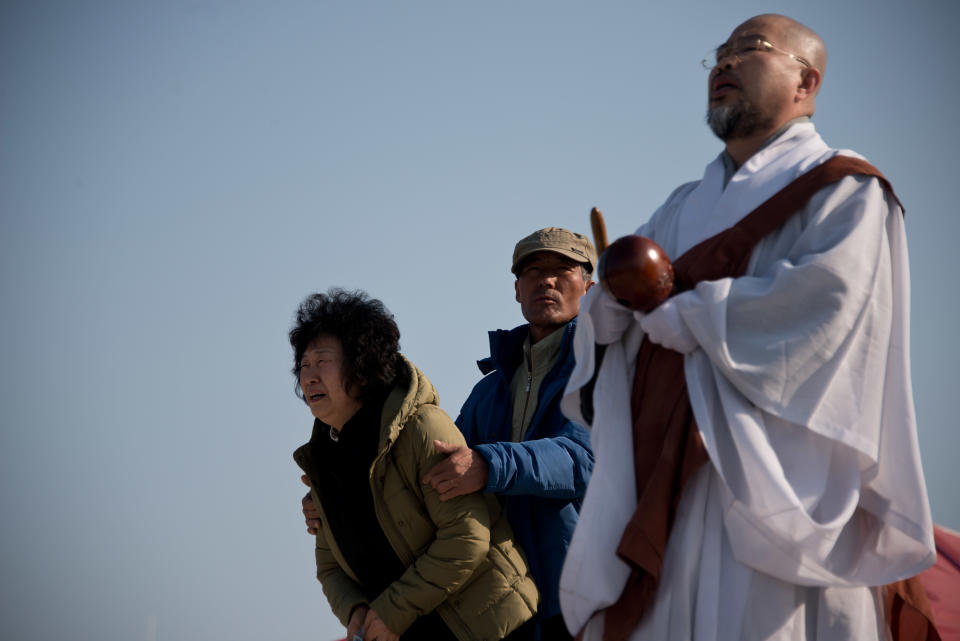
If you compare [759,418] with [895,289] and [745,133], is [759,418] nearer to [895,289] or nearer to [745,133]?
[895,289]

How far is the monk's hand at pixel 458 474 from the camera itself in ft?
12.9

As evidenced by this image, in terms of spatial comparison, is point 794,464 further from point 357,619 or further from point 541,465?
point 357,619

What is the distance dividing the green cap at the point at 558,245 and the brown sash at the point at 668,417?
4.70 ft

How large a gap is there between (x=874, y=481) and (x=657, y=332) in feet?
2.49

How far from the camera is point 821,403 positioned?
3.03 m

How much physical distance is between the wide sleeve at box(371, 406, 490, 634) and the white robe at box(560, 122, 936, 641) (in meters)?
0.84

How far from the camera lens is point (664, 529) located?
10.0ft

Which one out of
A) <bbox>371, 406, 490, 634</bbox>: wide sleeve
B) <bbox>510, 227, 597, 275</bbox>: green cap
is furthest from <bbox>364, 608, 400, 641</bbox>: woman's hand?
<bbox>510, 227, 597, 275</bbox>: green cap

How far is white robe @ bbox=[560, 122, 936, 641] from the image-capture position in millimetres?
2967

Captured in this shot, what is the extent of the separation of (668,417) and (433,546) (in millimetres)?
1166

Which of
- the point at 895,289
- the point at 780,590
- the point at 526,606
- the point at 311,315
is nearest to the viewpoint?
the point at 780,590

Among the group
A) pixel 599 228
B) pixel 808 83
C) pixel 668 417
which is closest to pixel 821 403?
pixel 668 417

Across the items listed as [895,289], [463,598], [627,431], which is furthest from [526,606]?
[895,289]

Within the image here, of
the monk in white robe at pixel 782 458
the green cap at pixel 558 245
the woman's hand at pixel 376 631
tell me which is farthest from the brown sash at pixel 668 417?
the green cap at pixel 558 245
